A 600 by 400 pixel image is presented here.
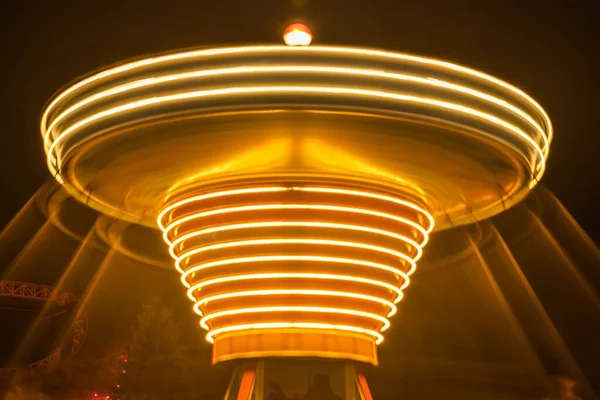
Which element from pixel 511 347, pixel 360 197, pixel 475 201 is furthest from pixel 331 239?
pixel 511 347

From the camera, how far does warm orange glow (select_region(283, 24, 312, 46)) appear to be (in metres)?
10.5

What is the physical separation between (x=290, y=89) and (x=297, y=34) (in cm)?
95

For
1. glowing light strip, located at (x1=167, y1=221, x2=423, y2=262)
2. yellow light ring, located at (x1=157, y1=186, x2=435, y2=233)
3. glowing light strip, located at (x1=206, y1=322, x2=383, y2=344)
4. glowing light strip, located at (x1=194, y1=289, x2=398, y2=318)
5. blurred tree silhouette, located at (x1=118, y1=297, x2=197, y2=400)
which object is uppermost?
blurred tree silhouette, located at (x1=118, y1=297, x2=197, y2=400)

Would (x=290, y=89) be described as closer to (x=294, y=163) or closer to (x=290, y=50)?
(x=290, y=50)

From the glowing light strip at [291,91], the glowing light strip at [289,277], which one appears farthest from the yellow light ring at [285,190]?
the glowing light strip at [291,91]

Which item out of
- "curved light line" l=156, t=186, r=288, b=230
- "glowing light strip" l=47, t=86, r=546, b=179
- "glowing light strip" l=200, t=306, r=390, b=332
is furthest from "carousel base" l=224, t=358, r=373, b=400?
"glowing light strip" l=47, t=86, r=546, b=179

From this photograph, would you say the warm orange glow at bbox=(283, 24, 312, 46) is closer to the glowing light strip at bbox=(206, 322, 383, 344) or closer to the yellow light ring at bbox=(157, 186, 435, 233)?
the yellow light ring at bbox=(157, 186, 435, 233)

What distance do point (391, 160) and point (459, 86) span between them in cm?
190

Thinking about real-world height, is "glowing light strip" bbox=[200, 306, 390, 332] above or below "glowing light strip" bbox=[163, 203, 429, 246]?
below

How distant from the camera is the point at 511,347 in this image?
2425 centimetres

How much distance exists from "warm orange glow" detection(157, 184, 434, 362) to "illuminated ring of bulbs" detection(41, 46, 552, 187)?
236 centimetres

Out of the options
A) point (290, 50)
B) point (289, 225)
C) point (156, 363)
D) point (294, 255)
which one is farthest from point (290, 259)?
point (156, 363)

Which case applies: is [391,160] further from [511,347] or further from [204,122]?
[511,347]

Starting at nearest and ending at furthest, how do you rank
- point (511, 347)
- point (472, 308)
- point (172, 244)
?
point (172, 244) < point (511, 347) < point (472, 308)
